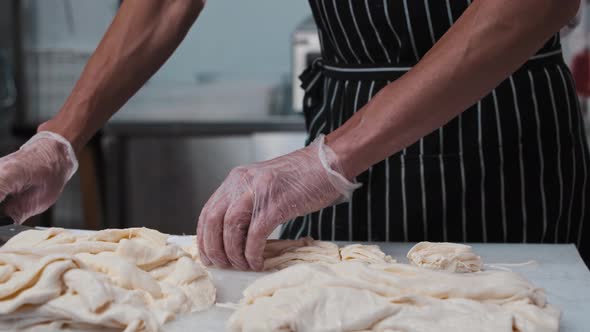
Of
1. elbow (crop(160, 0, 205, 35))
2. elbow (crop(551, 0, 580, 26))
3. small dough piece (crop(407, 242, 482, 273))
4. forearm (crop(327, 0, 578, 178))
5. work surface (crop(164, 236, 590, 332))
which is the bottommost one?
work surface (crop(164, 236, 590, 332))

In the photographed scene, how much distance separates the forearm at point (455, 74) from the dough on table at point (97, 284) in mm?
377

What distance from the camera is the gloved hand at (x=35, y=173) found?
1711 millimetres

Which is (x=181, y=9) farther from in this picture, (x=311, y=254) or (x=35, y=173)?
(x=311, y=254)

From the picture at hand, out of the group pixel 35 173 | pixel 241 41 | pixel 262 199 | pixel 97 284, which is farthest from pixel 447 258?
pixel 241 41

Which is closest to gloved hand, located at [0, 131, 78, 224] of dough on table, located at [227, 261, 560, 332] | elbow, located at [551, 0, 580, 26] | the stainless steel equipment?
dough on table, located at [227, 261, 560, 332]

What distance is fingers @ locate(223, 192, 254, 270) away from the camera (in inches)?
56.9

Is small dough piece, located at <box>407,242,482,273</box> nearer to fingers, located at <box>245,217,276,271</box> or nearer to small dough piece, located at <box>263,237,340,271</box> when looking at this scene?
small dough piece, located at <box>263,237,340,271</box>

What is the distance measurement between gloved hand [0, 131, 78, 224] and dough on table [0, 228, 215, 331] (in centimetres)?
22

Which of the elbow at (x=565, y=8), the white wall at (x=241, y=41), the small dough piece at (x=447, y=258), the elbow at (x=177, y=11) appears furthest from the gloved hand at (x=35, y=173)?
the white wall at (x=241, y=41)

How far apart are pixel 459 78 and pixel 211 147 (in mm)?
2963

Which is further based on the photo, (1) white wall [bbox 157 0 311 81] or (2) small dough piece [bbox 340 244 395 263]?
(1) white wall [bbox 157 0 311 81]

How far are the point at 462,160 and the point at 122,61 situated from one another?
0.85 m

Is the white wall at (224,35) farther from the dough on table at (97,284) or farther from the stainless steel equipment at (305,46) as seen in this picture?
the dough on table at (97,284)

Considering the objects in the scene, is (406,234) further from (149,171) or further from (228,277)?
(149,171)
